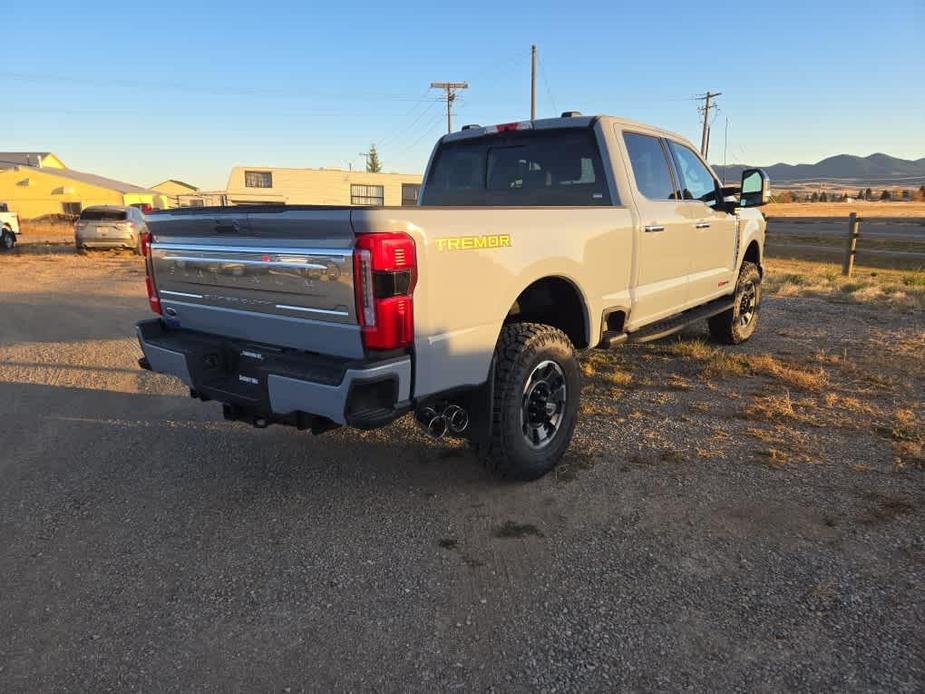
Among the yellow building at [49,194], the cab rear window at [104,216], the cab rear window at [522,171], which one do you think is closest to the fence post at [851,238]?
the cab rear window at [522,171]

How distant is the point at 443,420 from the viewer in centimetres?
325

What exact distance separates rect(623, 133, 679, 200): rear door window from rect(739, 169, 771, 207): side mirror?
107cm

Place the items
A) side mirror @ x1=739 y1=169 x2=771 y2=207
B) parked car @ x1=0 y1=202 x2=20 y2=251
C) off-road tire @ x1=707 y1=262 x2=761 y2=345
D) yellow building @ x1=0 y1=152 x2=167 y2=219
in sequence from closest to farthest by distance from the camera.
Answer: side mirror @ x1=739 y1=169 x2=771 y2=207, off-road tire @ x1=707 y1=262 x2=761 y2=345, parked car @ x1=0 y1=202 x2=20 y2=251, yellow building @ x1=0 y1=152 x2=167 y2=219

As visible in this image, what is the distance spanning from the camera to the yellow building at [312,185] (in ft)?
125

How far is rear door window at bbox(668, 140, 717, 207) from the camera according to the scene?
5352 millimetres

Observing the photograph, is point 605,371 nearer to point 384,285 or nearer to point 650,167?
point 650,167

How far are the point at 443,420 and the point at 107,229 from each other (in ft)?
58.7

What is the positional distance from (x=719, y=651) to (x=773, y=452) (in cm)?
203

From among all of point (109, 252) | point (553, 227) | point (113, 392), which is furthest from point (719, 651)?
point (109, 252)

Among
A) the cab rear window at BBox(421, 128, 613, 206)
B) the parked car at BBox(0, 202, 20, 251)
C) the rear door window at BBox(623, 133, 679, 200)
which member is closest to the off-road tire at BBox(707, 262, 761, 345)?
the rear door window at BBox(623, 133, 679, 200)

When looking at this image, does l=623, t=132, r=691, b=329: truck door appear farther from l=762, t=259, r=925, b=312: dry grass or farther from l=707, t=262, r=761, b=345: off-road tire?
l=762, t=259, r=925, b=312: dry grass

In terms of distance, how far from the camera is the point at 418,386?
2.93 m

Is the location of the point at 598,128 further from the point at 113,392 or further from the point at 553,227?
the point at 113,392

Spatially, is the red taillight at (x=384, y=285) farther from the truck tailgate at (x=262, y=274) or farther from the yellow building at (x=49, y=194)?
the yellow building at (x=49, y=194)
